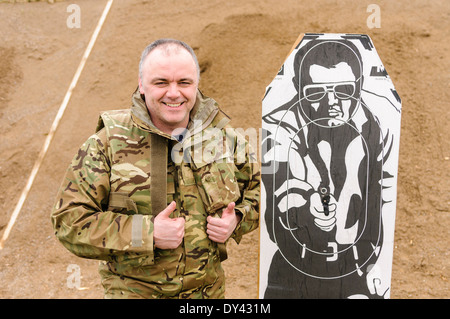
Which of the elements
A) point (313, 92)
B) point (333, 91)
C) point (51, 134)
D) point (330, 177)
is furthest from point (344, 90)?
point (51, 134)

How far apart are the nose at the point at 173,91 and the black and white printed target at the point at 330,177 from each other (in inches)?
28.7

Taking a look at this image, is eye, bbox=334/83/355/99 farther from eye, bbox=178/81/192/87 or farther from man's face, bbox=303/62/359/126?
eye, bbox=178/81/192/87

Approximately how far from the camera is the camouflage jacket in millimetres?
1585

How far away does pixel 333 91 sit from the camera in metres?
2.27

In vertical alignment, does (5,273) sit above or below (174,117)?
below

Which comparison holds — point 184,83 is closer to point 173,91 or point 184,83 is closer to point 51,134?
point 173,91

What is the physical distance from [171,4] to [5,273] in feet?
13.5

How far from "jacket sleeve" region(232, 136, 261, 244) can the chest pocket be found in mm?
96

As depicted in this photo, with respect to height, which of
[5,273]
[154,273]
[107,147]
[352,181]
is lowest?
[5,273]

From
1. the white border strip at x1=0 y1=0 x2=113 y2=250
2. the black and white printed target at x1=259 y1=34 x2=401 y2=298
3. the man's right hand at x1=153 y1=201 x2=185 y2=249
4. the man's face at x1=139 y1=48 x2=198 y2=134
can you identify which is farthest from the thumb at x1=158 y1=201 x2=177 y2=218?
the white border strip at x1=0 y1=0 x2=113 y2=250
